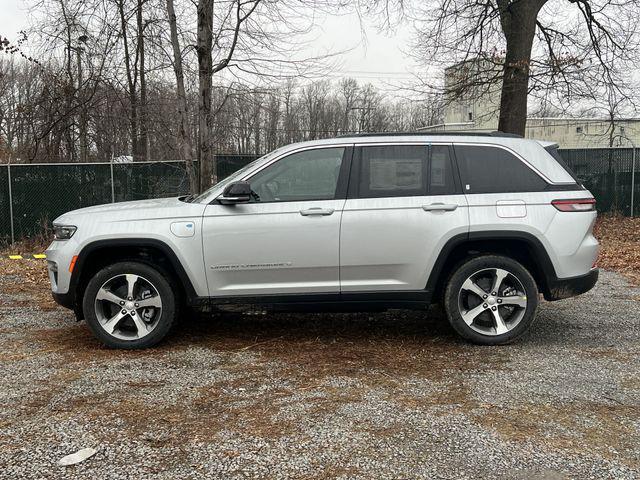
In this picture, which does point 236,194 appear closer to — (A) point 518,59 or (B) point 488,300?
(B) point 488,300

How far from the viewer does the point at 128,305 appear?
4949mm

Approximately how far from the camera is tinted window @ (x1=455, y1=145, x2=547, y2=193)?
4973mm

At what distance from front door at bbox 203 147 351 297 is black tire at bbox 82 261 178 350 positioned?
1.31 ft

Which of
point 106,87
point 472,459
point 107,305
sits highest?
point 106,87

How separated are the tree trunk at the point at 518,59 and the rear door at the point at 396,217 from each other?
9941mm

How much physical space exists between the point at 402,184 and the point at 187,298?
2141mm

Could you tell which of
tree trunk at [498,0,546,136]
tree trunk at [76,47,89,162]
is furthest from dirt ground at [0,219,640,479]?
tree trunk at [76,47,89,162]

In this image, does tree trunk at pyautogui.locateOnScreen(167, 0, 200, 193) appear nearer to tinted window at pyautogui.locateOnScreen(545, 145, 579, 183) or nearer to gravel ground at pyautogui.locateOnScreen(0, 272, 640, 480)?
gravel ground at pyautogui.locateOnScreen(0, 272, 640, 480)

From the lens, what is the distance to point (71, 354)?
4.92 meters

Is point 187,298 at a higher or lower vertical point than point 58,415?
higher

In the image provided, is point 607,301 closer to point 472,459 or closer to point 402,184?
point 402,184

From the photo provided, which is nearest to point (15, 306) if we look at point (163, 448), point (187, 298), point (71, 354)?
point (71, 354)

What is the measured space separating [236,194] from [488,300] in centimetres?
239

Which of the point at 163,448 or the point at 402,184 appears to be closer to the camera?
the point at 163,448
